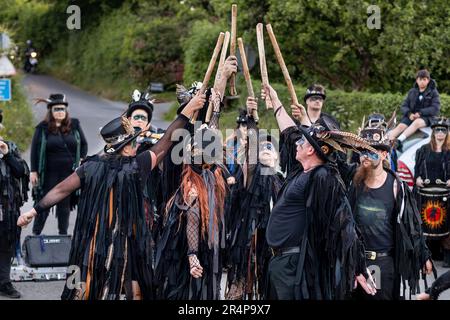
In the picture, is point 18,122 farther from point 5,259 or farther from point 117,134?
point 117,134

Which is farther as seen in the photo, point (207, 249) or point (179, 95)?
point (179, 95)

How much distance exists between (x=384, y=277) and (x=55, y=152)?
531 cm

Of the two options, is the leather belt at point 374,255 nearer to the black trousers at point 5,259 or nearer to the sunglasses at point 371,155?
the sunglasses at point 371,155

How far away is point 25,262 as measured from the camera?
1025cm

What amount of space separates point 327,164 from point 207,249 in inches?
56.0

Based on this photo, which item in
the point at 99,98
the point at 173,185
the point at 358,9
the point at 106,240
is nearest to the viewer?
the point at 106,240

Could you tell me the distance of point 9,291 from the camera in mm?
9484

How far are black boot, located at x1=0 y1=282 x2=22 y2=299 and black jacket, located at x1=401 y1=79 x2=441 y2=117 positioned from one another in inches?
288

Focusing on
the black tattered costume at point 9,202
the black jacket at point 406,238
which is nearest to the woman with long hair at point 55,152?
the black tattered costume at point 9,202

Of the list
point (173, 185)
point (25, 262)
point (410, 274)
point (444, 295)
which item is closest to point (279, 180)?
point (173, 185)

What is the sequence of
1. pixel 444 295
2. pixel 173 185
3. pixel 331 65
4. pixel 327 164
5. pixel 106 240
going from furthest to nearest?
pixel 331 65 < pixel 444 295 < pixel 173 185 < pixel 106 240 < pixel 327 164

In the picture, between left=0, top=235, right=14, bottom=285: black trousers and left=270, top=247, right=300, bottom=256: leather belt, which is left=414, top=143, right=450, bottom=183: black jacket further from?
left=270, top=247, right=300, bottom=256: leather belt

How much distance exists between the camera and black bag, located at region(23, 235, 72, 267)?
10125 mm
